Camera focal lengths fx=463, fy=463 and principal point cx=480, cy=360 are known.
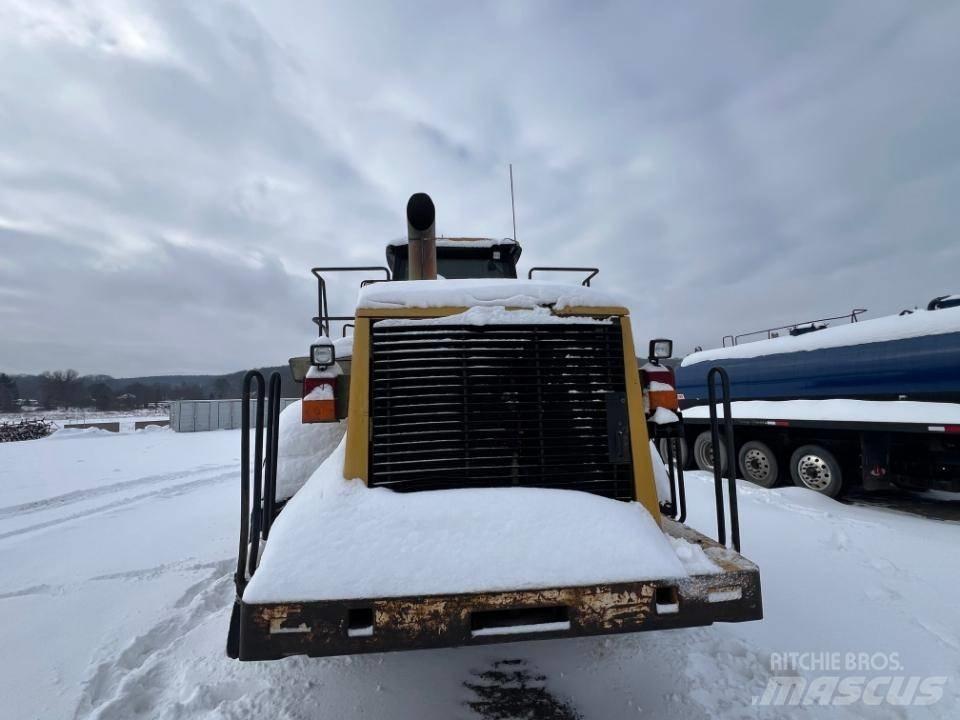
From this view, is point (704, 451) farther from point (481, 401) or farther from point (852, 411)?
point (481, 401)

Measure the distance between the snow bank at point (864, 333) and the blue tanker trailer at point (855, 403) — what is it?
14 millimetres

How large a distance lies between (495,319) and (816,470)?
6931mm

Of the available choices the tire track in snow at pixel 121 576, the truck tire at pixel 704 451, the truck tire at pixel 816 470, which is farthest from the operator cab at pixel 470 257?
the truck tire at pixel 704 451

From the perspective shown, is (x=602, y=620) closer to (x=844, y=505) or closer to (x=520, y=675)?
(x=520, y=675)

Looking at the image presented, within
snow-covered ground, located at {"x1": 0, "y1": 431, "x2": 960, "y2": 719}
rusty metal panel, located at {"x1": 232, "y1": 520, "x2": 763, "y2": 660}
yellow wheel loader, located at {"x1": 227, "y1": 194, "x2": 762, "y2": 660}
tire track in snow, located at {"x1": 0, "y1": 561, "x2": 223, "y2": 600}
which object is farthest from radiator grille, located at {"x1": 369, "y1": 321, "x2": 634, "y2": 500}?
tire track in snow, located at {"x1": 0, "y1": 561, "x2": 223, "y2": 600}

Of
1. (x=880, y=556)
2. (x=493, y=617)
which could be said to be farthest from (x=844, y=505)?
(x=493, y=617)

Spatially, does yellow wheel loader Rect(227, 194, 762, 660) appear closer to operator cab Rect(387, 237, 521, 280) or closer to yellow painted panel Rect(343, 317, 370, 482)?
yellow painted panel Rect(343, 317, 370, 482)

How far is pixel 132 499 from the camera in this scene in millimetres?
7488

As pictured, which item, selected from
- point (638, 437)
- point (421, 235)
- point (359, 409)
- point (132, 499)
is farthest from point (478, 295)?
point (132, 499)

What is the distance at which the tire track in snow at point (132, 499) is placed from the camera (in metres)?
5.83

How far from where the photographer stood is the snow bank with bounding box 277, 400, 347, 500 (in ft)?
9.71

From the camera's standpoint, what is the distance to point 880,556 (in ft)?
13.7

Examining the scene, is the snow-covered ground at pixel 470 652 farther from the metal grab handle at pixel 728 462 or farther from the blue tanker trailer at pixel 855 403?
the blue tanker trailer at pixel 855 403

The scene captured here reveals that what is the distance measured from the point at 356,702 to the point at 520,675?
35.0 inches
